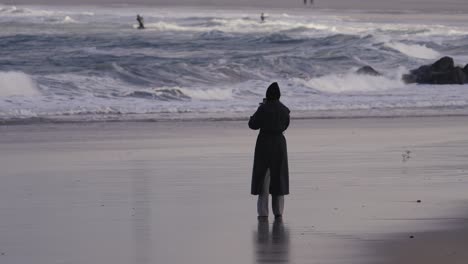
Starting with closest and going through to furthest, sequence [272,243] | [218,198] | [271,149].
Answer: [272,243], [271,149], [218,198]

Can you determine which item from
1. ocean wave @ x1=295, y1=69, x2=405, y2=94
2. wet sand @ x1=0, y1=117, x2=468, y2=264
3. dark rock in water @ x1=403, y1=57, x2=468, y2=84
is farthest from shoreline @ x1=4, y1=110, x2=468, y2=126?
dark rock in water @ x1=403, y1=57, x2=468, y2=84

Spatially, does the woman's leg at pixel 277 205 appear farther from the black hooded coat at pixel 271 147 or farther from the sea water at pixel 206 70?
the sea water at pixel 206 70

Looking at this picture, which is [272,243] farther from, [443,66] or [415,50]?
[415,50]

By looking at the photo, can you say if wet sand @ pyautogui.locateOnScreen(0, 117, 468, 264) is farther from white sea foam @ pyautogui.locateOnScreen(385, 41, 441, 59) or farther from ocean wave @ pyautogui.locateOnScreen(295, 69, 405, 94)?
white sea foam @ pyautogui.locateOnScreen(385, 41, 441, 59)

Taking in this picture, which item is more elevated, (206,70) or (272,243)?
(272,243)

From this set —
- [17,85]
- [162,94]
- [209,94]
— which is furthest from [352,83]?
[17,85]

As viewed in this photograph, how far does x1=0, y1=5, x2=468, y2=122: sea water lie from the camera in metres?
24.0

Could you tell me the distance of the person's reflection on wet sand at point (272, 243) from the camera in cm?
931

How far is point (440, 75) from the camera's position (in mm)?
32656

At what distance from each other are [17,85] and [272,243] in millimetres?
19390

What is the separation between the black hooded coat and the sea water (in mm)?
10483

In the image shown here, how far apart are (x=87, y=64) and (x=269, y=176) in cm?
2459

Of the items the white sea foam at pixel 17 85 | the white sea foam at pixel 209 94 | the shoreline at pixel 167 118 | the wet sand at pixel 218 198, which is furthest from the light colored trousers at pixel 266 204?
the white sea foam at pixel 17 85

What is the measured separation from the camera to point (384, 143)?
17.4m
